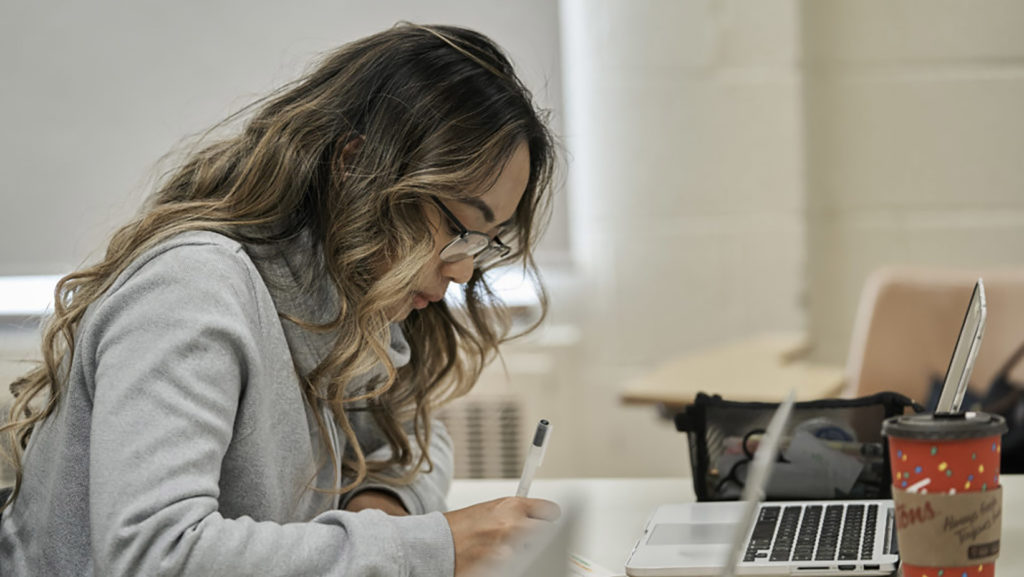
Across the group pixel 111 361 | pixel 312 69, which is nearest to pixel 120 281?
pixel 111 361

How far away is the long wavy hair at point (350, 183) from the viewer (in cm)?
108

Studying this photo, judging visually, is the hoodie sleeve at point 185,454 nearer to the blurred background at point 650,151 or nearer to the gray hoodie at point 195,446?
the gray hoodie at point 195,446

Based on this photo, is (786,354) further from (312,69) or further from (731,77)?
(312,69)

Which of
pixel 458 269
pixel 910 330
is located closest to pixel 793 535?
pixel 458 269

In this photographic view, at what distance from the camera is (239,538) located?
87 centimetres

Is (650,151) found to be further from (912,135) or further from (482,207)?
(482,207)

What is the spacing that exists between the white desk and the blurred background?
129 cm

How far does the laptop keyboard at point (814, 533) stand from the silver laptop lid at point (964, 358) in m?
0.21

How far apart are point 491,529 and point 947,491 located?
1.28 feet

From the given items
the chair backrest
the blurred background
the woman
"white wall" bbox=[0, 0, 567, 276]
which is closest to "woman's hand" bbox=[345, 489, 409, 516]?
the woman

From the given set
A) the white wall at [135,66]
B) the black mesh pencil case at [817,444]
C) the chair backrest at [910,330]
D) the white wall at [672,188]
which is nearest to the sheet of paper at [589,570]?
the black mesh pencil case at [817,444]

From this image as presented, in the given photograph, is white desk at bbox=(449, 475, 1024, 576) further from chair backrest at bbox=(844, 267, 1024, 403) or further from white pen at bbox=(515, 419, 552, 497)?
chair backrest at bbox=(844, 267, 1024, 403)

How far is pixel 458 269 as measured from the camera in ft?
3.82

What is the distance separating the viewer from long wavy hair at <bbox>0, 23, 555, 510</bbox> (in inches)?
42.4
